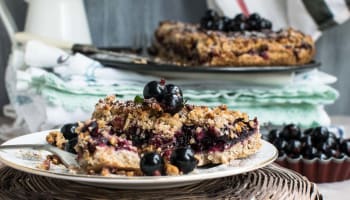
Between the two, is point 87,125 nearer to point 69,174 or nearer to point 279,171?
point 69,174

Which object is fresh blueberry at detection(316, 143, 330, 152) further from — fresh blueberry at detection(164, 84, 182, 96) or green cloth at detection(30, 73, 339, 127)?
fresh blueberry at detection(164, 84, 182, 96)

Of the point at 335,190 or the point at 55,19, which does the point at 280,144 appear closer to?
the point at 335,190

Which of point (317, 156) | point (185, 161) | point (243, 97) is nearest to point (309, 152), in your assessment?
point (317, 156)

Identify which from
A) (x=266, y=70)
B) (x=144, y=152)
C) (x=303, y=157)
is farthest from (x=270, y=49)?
(x=144, y=152)

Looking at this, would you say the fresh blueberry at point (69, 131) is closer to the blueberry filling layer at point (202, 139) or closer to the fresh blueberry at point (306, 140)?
the blueberry filling layer at point (202, 139)

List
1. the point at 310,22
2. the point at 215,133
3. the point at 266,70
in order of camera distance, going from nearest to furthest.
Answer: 1. the point at 215,133
2. the point at 266,70
3. the point at 310,22

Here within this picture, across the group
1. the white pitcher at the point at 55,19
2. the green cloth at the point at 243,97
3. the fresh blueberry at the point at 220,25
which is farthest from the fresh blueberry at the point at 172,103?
the white pitcher at the point at 55,19

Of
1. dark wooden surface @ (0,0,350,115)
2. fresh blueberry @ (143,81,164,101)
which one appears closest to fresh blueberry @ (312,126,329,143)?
fresh blueberry @ (143,81,164,101)
